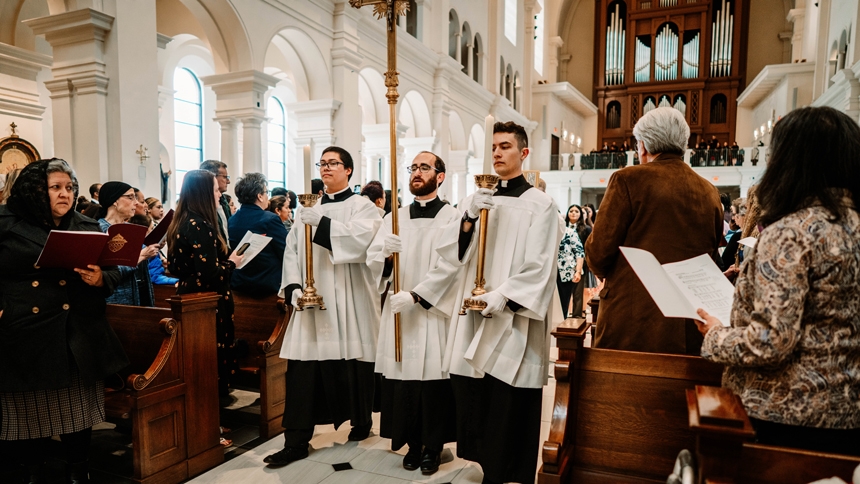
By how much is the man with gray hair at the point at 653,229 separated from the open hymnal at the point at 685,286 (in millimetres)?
651

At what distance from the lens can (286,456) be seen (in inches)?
134

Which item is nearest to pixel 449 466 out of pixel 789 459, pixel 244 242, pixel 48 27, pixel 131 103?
pixel 244 242

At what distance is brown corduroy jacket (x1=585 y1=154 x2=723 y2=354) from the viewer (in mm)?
2426

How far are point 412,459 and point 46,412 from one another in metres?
1.94

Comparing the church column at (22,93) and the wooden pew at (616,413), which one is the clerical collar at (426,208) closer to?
the wooden pew at (616,413)

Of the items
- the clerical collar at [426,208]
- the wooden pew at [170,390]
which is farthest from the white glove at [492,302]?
the wooden pew at [170,390]

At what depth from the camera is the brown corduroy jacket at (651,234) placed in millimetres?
2426

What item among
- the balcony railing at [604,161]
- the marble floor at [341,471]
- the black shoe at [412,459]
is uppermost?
the balcony railing at [604,161]

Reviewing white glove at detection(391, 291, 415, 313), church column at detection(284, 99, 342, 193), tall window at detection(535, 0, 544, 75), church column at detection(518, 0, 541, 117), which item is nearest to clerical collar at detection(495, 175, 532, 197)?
white glove at detection(391, 291, 415, 313)

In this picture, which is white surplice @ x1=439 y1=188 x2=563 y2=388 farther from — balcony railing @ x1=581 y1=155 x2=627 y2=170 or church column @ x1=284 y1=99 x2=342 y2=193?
balcony railing @ x1=581 y1=155 x2=627 y2=170

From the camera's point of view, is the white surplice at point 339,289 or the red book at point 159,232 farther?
the red book at point 159,232

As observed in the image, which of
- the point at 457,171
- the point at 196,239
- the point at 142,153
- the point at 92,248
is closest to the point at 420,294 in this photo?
the point at 196,239

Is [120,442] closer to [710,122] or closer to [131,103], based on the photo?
[131,103]

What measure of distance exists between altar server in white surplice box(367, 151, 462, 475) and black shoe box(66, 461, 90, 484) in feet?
5.31
